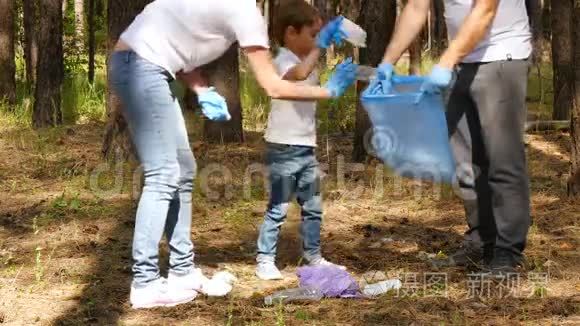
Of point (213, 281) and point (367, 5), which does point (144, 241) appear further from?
point (367, 5)

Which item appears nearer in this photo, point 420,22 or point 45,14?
point 420,22

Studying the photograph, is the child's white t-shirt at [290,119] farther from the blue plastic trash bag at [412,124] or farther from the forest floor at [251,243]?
the forest floor at [251,243]

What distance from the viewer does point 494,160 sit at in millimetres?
4355

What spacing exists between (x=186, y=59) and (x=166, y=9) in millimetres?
237

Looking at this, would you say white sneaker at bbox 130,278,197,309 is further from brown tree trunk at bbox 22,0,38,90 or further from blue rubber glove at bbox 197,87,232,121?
brown tree trunk at bbox 22,0,38,90

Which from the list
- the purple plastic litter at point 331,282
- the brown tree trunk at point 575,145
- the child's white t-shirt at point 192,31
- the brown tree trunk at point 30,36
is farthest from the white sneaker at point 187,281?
the brown tree trunk at point 30,36

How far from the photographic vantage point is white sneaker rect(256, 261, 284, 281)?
454cm

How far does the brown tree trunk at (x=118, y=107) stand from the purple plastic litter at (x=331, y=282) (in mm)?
3504

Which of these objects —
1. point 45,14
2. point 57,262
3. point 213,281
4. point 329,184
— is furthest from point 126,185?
point 45,14

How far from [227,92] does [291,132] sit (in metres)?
4.06

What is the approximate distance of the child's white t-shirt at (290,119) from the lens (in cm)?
446

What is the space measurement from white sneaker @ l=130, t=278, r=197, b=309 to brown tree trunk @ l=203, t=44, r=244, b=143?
4.41 metres

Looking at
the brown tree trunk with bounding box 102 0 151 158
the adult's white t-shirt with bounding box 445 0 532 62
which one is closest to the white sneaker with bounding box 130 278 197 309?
the adult's white t-shirt with bounding box 445 0 532 62

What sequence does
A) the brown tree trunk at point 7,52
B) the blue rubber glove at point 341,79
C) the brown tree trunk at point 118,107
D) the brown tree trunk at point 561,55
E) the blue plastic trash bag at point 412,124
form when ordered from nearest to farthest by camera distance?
the blue rubber glove at point 341,79, the blue plastic trash bag at point 412,124, the brown tree trunk at point 118,107, the brown tree trunk at point 561,55, the brown tree trunk at point 7,52
